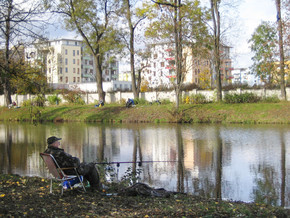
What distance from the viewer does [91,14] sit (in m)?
39.9

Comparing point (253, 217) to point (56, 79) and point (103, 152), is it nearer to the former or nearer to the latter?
point (103, 152)

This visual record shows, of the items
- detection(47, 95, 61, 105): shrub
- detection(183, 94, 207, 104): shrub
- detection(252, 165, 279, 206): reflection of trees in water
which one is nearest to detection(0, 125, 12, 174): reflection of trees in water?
detection(252, 165, 279, 206): reflection of trees in water

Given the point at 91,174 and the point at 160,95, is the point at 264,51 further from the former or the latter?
the point at 91,174

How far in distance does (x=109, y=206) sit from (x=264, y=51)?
4569 cm

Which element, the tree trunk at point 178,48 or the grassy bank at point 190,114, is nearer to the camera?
the grassy bank at point 190,114

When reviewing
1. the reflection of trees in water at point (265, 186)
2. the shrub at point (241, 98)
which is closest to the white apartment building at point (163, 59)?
the shrub at point (241, 98)

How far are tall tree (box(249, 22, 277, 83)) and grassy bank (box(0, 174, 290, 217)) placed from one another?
3112cm

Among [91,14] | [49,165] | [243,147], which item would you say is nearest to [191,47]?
[91,14]

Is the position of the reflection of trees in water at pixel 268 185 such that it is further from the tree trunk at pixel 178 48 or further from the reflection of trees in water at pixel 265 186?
the tree trunk at pixel 178 48

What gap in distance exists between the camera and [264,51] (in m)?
48.3

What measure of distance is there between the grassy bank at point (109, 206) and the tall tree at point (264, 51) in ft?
102

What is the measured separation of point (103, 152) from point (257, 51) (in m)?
46.7

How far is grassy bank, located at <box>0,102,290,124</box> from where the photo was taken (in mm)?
29781

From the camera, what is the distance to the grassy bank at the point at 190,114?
29781 millimetres
